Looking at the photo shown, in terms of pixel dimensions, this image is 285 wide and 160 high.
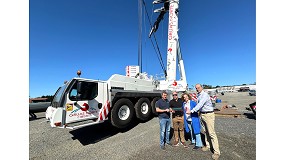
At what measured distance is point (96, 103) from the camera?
4984 mm

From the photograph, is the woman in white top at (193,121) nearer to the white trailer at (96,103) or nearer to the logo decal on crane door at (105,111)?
the white trailer at (96,103)

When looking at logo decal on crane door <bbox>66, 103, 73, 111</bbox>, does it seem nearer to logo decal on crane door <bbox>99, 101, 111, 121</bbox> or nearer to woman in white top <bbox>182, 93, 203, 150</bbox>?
logo decal on crane door <bbox>99, 101, 111, 121</bbox>

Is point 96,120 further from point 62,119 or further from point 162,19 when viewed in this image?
point 162,19

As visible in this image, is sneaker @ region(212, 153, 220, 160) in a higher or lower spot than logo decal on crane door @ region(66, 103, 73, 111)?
lower

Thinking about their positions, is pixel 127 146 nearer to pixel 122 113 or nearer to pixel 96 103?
pixel 122 113

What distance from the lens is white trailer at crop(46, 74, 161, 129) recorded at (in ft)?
14.2

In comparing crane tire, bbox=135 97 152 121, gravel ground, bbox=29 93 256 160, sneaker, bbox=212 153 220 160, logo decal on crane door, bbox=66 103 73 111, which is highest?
logo decal on crane door, bbox=66 103 73 111

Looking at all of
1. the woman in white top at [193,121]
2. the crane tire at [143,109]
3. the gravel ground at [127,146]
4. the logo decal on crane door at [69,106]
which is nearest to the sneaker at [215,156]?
the gravel ground at [127,146]

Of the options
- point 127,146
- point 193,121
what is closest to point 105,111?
point 127,146

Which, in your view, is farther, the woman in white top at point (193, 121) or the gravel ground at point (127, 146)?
the woman in white top at point (193, 121)

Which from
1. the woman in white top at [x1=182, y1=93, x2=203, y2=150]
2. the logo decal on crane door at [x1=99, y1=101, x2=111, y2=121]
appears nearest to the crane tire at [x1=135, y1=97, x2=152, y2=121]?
the logo decal on crane door at [x1=99, y1=101, x2=111, y2=121]

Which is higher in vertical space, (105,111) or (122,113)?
(105,111)

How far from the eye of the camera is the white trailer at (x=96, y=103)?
4.34m
